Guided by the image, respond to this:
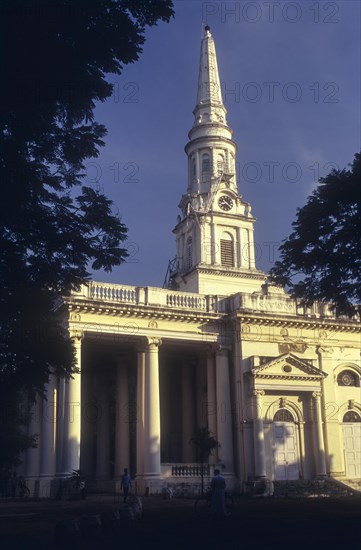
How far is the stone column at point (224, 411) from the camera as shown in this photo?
34.8 metres

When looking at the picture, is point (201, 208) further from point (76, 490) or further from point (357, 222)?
point (357, 222)

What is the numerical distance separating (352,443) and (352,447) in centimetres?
23

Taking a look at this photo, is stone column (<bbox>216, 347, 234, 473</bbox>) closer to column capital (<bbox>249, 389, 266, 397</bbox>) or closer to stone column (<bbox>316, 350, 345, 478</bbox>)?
column capital (<bbox>249, 389, 266, 397</bbox>)

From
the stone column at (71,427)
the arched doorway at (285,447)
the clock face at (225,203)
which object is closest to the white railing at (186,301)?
the stone column at (71,427)

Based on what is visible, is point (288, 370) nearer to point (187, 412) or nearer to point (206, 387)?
point (206, 387)

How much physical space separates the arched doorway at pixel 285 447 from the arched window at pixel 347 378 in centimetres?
417

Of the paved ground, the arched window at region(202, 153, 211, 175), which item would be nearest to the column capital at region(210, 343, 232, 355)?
the paved ground

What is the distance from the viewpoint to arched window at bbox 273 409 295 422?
36.1 meters

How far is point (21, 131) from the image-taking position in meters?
15.0

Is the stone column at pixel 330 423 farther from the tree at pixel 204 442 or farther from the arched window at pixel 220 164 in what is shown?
the arched window at pixel 220 164

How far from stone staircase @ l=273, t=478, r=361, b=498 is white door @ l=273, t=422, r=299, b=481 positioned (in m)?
0.77

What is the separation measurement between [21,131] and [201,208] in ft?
100

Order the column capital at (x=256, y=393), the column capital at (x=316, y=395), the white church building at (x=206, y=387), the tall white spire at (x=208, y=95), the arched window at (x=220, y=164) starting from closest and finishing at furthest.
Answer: the white church building at (x=206, y=387) → the column capital at (x=256, y=393) → the column capital at (x=316, y=395) → the arched window at (x=220, y=164) → the tall white spire at (x=208, y=95)

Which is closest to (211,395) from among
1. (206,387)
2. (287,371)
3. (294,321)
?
(206,387)
